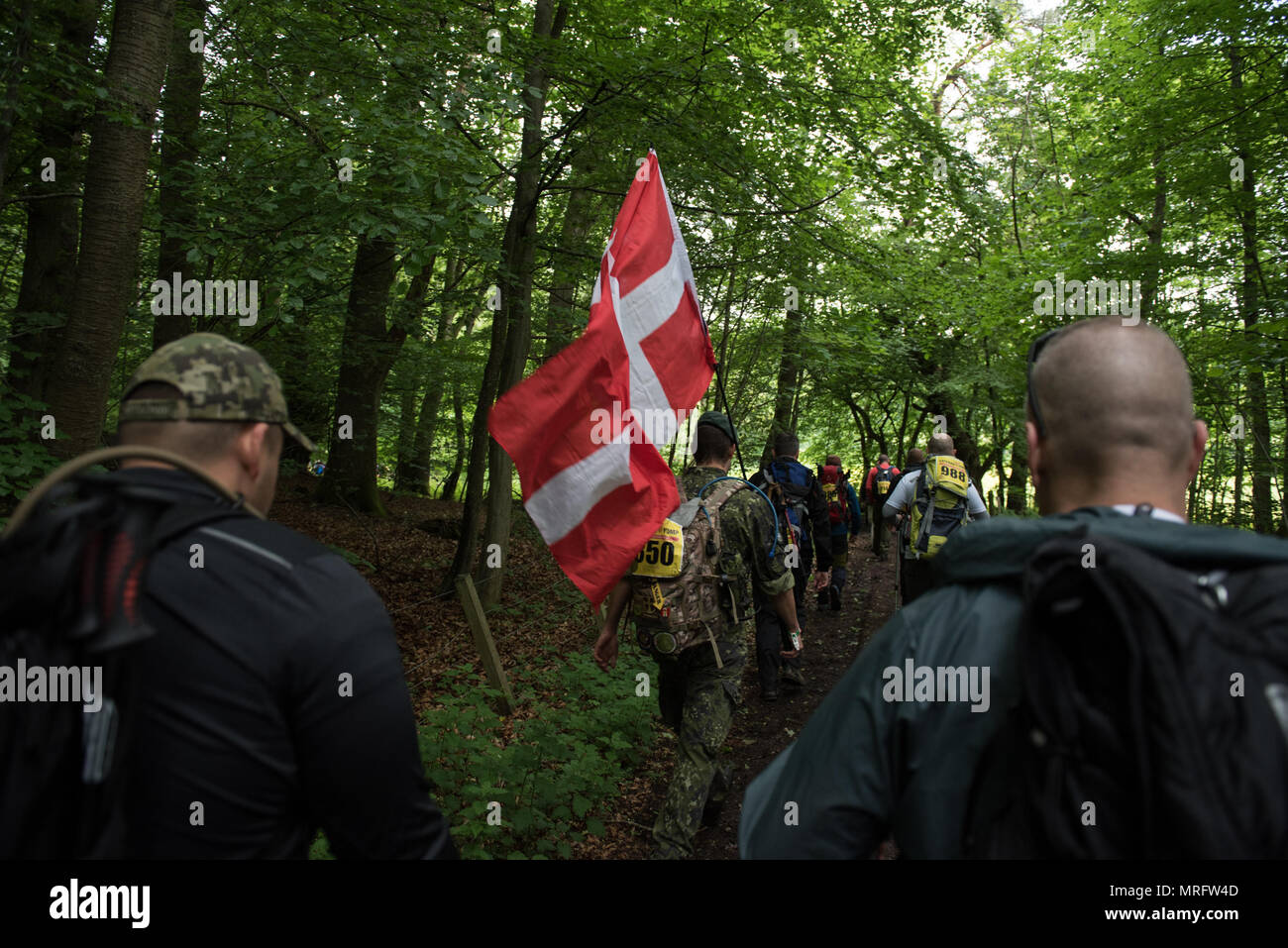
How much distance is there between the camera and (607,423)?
15.2 ft

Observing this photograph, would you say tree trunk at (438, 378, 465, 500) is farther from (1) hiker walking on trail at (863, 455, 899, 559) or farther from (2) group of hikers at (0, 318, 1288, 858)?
(2) group of hikers at (0, 318, 1288, 858)

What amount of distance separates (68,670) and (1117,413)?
1884 mm

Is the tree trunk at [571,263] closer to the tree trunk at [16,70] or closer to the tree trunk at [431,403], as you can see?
the tree trunk at [431,403]

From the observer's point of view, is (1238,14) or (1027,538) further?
(1238,14)

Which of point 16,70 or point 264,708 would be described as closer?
point 264,708

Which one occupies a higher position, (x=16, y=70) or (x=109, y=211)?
(x=16, y=70)

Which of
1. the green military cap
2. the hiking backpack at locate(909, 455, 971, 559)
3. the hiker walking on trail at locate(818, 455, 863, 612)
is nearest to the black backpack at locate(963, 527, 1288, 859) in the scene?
the green military cap

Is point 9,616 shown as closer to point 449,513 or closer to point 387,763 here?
point 387,763

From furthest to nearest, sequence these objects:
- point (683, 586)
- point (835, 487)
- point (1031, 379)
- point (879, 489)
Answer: point (879, 489), point (835, 487), point (683, 586), point (1031, 379)

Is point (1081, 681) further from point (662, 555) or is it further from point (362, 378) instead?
point (362, 378)

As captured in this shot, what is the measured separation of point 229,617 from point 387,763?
0.44 meters

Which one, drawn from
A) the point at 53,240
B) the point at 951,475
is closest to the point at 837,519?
the point at 951,475
